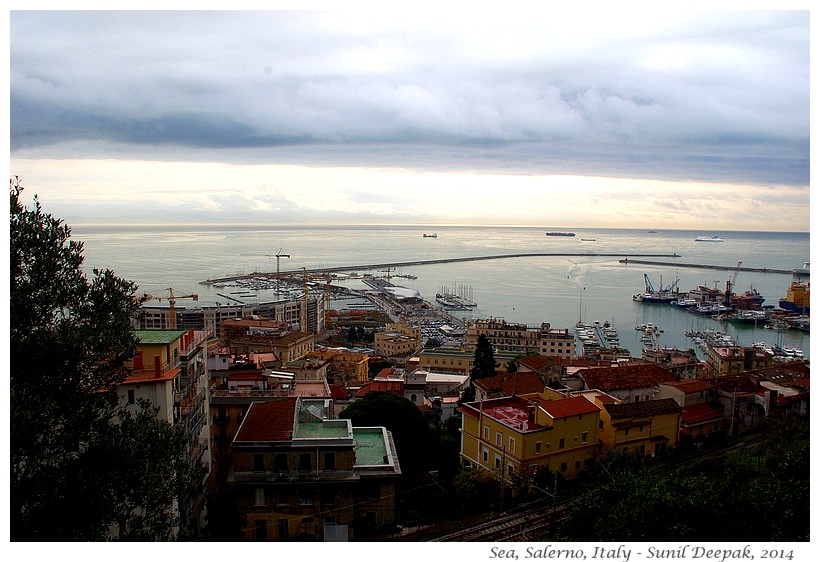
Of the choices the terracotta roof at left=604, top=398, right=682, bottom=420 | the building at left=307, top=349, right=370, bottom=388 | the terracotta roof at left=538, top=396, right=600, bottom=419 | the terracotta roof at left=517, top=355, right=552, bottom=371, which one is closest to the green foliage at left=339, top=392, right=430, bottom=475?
the terracotta roof at left=538, top=396, right=600, bottom=419

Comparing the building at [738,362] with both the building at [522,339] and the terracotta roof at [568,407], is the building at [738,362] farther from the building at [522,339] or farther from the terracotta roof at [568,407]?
the terracotta roof at [568,407]

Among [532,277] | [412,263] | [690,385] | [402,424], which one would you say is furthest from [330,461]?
[412,263]

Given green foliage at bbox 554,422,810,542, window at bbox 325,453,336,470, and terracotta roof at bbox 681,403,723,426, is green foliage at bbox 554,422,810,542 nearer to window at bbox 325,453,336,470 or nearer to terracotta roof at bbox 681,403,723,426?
window at bbox 325,453,336,470

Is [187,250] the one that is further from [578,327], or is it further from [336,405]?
[336,405]

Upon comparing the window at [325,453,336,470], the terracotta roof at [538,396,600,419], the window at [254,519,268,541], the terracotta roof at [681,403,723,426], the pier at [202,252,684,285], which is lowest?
the pier at [202,252,684,285]

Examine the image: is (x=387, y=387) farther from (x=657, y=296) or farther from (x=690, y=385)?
(x=657, y=296)

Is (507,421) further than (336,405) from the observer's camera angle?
No
